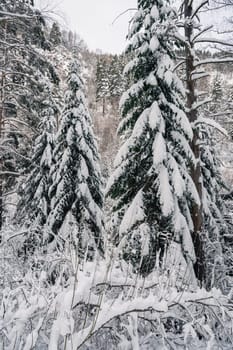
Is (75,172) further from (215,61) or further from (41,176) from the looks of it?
(215,61)

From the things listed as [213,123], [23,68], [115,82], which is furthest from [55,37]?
[115,82]

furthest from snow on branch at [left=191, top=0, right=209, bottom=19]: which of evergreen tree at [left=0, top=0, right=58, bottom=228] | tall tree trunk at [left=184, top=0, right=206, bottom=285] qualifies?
evergreen tree at [left=0, top=0, right=58, bottom=228]

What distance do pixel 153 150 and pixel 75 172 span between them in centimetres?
563

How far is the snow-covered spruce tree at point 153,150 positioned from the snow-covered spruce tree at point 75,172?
363 cm

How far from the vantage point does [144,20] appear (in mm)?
9734

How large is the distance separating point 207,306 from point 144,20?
8.54m

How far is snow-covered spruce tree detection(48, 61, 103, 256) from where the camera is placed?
44.6 ft

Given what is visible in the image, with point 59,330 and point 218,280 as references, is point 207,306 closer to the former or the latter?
point 59,330

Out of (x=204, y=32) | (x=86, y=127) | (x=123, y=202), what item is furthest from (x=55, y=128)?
(x=204, y=32)

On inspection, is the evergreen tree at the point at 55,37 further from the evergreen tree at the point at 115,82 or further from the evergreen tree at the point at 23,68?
the evergreen tree at the point at 115,82

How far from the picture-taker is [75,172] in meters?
14.1

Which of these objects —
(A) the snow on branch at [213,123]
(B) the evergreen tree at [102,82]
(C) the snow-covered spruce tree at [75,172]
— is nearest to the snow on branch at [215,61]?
(A) the snow on branch at [213,123]

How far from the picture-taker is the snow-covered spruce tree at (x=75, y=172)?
535 inches

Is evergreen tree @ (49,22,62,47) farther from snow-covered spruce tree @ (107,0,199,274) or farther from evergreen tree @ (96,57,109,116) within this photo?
evergreen tree @ (96,57,109,116)
